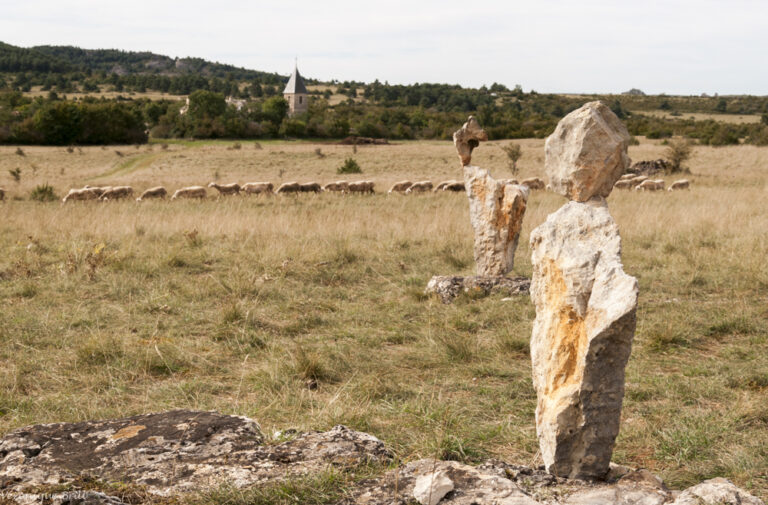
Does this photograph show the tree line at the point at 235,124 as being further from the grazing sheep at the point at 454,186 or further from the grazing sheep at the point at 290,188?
the grazing sheep at the point at 290,188

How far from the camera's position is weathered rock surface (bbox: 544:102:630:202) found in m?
3.21

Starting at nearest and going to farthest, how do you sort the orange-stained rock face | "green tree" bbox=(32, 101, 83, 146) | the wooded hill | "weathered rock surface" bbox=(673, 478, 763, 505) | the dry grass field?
1. "weathered rock surface" bbox=(673, 478, 763, 505)
2. the orange-stained rock face
3. the dry grass field
4. "green tree" bbox=(32, 101, 83, 146)
5. the wooded hill

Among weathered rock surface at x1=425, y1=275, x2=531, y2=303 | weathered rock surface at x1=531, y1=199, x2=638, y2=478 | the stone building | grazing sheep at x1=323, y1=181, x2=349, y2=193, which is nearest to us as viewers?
weathered rock surface at x1=531, y1=199, x2=638, y2=478

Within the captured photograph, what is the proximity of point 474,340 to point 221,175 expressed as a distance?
27.0m

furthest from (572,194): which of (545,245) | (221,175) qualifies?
(221,175)

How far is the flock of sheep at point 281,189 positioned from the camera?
1858 cm

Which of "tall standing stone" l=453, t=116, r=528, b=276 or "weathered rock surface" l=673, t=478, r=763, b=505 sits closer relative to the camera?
"weathered rock surface" l=673, t=478, r=763, b=505

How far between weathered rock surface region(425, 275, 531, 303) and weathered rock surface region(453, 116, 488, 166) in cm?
169

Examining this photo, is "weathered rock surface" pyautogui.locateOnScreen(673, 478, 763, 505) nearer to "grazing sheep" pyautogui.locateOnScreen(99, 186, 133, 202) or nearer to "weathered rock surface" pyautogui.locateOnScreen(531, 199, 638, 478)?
"weathered rock surface" pyautogui.locateOnScreen(531, 199, 638, 478)

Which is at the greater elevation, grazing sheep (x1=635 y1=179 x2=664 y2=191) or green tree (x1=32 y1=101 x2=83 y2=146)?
green tree (x1=32 y1=101 x2=83 y2=146)

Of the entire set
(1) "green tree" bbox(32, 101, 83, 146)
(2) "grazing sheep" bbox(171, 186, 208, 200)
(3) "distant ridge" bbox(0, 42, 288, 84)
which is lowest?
(2) "grazing sheep" bbox(171, 186, 208, 200)

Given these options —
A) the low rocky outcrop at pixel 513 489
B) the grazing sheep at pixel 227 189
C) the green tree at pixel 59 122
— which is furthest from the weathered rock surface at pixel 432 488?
the green tree at pixel 59 122

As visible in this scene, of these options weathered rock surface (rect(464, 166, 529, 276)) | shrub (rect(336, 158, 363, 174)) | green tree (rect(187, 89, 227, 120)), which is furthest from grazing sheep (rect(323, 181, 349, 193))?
green tree (rect(187, 89, 227, 120))

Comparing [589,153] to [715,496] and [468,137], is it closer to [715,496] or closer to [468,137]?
[715,496]
